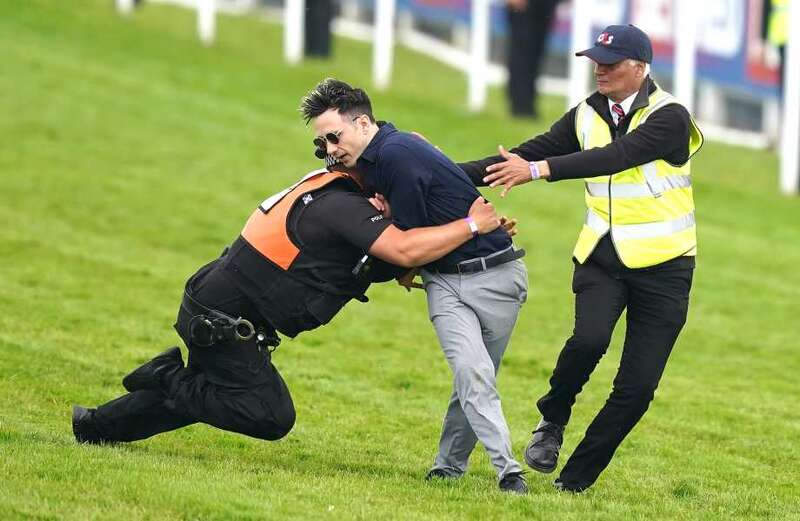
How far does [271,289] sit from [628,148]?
6.28ft

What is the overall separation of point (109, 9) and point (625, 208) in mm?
19316

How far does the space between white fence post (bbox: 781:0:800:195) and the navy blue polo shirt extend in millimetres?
12221

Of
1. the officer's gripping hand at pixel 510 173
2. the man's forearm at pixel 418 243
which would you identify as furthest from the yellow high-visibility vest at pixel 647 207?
the man's forearm at pixel 418 243

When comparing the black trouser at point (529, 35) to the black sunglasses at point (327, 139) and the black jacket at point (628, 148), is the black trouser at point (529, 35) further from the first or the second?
the black sunglasses at point (327, 139)

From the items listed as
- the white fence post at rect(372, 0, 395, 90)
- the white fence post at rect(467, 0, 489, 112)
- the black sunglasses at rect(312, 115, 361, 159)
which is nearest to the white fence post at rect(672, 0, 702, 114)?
the white fence post at rect(467, 0, 489, 112)

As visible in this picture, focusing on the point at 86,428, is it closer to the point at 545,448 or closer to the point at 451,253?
the point at 451,253

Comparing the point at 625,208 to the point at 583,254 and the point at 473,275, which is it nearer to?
the point at 583,254

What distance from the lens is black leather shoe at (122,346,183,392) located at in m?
8.58

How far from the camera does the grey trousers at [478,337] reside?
809cm

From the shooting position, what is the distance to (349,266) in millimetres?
8211

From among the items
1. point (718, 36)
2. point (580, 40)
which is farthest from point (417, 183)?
point (718, 36)

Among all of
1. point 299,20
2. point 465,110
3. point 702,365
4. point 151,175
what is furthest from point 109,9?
point 702,365

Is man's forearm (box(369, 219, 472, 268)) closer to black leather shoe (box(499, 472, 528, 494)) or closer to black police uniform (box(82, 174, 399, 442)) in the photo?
black police uniform (box(82, 174, 399, 442))

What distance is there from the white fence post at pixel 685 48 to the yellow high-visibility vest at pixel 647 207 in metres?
12.2
